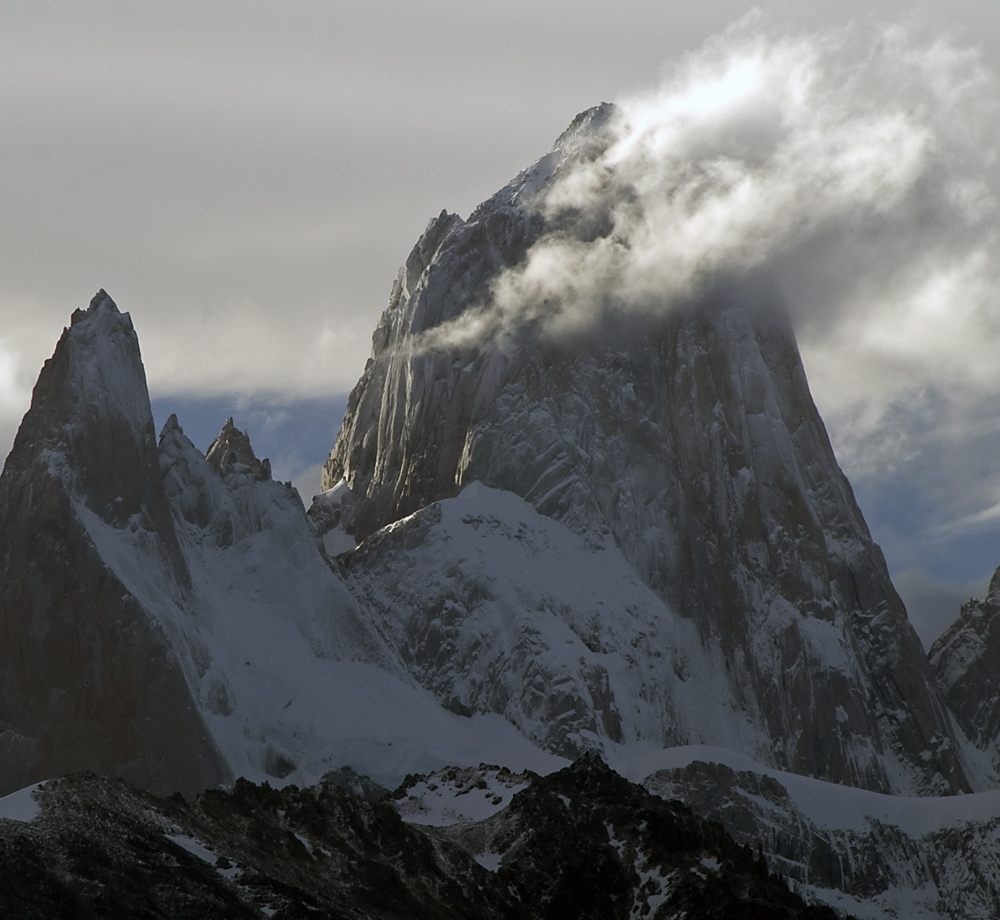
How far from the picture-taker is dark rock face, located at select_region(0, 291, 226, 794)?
152m

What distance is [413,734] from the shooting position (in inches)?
7008

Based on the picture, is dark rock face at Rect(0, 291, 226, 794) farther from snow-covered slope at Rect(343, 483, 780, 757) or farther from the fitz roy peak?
snow-covered slope at Rect(343, 483, 780, 757)

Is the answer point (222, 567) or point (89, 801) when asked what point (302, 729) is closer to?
point (222, 567)

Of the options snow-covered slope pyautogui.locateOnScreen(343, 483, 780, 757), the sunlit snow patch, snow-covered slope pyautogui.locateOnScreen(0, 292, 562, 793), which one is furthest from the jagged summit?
the sunlit snow patch

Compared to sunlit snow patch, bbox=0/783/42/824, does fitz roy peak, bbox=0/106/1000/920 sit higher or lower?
higher

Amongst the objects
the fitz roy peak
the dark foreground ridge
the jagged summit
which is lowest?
the dark foreground ridge

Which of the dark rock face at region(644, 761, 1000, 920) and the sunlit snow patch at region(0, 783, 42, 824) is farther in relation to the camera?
the dark rock face at region(644, 761, 1000, 920)

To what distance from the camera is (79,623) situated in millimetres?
156625

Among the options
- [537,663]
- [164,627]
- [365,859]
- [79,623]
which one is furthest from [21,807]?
[537,663]

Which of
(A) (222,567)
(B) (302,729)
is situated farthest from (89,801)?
(A) (222,567)

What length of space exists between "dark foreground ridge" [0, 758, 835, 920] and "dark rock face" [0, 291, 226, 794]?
34.5 metres

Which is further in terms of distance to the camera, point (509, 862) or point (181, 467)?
point (181, 467)

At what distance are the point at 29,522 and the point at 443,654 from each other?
167 ft

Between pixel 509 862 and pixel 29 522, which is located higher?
pixel 29 522
